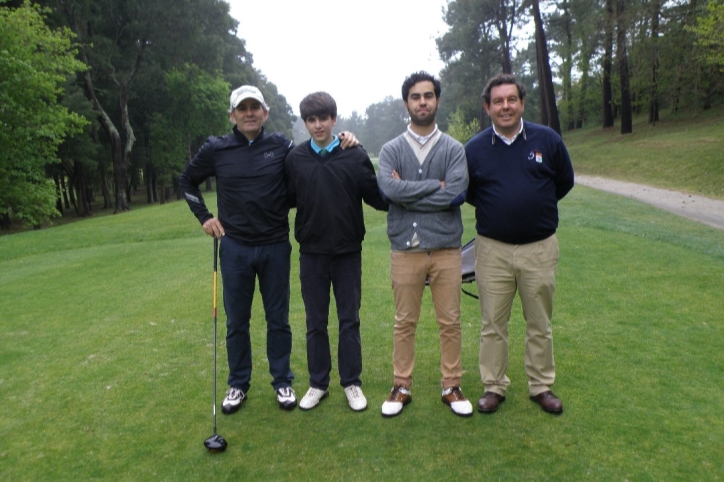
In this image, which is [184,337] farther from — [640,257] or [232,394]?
[640,257]

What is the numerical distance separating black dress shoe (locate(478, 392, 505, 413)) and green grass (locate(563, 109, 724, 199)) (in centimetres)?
1663

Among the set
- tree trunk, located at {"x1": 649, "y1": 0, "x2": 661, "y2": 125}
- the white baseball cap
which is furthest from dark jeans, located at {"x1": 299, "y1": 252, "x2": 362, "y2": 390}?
tree trunk, located at {"x1": 649, "y1": 0, "x2": 661, "y2": 125}

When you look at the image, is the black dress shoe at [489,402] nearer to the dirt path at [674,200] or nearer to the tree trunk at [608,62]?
the dirt path at [674,200]

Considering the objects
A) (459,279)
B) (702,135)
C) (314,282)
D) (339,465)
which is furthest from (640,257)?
(702,135)

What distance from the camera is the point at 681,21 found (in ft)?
80.7

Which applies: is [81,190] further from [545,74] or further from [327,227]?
[327,227]

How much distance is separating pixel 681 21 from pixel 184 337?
26.9 meters

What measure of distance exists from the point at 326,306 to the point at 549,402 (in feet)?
5.31

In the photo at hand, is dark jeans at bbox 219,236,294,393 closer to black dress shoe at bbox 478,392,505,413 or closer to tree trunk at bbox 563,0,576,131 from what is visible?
black dress shoe at bbox 478,392,505,413

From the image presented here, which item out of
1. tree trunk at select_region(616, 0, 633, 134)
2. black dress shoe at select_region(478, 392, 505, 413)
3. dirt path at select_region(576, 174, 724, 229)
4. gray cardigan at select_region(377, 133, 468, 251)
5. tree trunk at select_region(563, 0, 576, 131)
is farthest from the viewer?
tree trunk at select_region(563, 0, 576, 131)

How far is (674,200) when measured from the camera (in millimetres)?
17125

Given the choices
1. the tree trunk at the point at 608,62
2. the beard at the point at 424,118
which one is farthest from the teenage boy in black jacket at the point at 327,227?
the tree trunk at the point at 608,62

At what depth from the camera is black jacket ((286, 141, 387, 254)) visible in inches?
148

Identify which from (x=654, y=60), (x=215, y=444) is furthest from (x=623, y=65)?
(x=215, y=444)
